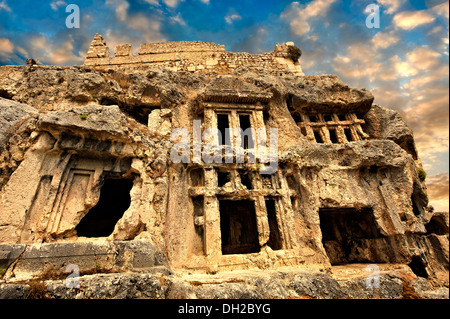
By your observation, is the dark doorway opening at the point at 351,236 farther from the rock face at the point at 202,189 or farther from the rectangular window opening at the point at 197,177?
the rectangular window opening at the point at 197,177

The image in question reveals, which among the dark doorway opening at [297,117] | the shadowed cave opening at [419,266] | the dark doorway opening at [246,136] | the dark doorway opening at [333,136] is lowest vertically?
the shadowed cave opening at [419,266]

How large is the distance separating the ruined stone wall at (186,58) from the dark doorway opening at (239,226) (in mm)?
9227

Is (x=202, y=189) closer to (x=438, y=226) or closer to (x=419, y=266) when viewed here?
(x=419, y=266)

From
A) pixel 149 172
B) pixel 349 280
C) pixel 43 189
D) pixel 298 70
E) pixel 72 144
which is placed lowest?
pixel 349 280

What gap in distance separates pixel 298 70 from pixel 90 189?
15814 mm

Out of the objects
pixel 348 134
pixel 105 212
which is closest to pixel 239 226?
pixel 105 212

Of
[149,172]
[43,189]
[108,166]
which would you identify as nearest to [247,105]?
[149,172]

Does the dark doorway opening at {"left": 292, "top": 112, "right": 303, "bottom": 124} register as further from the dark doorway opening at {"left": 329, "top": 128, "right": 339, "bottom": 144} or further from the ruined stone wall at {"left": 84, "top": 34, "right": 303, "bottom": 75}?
the ruined stone wall at {"left": 84, "top": 34, "right": 303, "bottom": 75}

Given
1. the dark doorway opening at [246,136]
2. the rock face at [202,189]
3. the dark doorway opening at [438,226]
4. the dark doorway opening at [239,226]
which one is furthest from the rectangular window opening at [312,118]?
the dark doorway opening at [438,226]

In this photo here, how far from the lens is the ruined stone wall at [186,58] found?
15.9 meters

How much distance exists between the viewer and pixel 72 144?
299 inches

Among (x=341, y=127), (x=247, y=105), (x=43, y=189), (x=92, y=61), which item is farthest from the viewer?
(x=92, y=61)

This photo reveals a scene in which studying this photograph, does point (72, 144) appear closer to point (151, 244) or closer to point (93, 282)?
point (151, 244)

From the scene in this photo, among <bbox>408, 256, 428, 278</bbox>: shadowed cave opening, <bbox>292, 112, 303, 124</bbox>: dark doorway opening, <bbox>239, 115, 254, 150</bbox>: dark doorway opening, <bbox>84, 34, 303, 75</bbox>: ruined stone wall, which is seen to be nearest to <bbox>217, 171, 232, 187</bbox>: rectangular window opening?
<bbox>239, 115, 254, 150</bbox>: dark doorway opening
